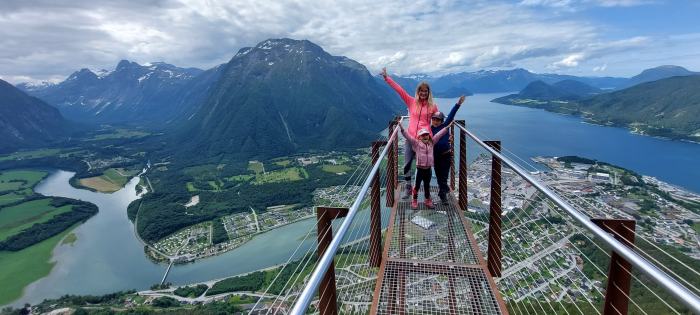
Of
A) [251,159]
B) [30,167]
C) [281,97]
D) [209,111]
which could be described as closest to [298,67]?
[281,97]

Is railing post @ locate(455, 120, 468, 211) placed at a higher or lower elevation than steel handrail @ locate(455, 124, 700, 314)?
lower

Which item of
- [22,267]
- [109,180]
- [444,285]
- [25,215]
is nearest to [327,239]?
[444,285]

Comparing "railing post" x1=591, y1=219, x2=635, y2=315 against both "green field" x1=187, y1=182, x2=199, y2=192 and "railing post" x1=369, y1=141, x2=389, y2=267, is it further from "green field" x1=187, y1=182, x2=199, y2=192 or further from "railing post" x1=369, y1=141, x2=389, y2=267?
"green field" x1=187, y1=182, x2=199, y2=192

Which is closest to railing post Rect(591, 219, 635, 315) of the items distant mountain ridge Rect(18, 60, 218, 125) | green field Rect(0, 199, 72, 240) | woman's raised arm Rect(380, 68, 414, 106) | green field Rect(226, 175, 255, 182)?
woman's raised arm Rect(380, 68, 414, 106)

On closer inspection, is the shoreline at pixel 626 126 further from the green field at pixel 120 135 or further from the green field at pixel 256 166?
the green field at pixel 120 135

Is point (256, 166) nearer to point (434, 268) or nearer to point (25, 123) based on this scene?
point (434, 268)

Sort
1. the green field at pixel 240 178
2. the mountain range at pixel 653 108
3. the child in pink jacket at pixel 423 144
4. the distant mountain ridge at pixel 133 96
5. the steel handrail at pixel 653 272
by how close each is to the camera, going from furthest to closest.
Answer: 1. the distant mountain ridge at pixel 133 96
2. the mountain range at pixel 653 108
3. the green field at pixel 240 178
4. the child in pink jacket at pixel 423 144
5. the steel handrail at pixel 653 272

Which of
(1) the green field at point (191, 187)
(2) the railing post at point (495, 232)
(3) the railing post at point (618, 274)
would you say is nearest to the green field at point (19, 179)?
(1) the green field at point (191, 187)
